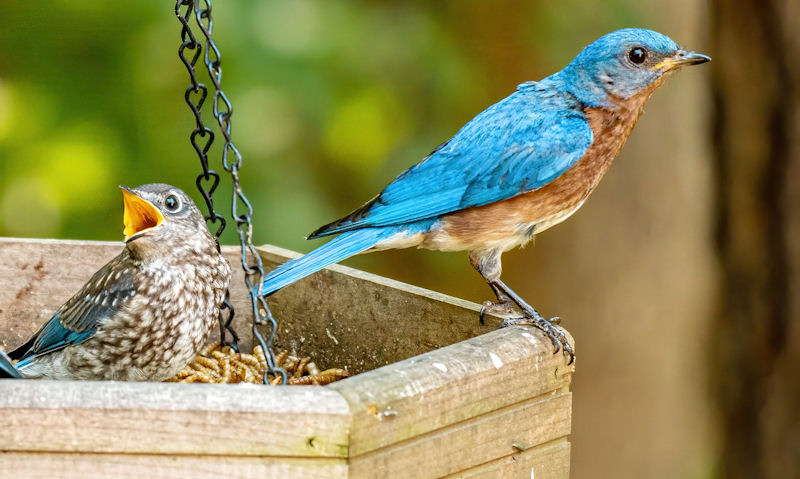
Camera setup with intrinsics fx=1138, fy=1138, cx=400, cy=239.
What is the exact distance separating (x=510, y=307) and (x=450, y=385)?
97 cm

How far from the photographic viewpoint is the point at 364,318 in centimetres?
354

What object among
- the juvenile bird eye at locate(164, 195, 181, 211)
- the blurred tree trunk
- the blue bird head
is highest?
the blue bird head

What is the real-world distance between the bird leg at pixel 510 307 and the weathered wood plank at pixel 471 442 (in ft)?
0.46

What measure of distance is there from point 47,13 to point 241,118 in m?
0.84

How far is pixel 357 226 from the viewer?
3434mm

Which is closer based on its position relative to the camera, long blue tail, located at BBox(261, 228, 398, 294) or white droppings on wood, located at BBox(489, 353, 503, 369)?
white droppings on wood, located at BBox(489, 353, 503, 369)

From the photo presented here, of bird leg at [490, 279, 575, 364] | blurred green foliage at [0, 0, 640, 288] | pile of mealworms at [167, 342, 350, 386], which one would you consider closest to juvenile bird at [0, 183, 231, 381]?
pile of mealworms at [167, 342, 350, 386]

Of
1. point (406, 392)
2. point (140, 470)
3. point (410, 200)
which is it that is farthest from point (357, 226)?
point (140, 470)

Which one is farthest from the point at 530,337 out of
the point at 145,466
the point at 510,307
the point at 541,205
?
the point at 145,466

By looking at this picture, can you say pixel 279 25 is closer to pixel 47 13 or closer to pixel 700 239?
pixel 47 13

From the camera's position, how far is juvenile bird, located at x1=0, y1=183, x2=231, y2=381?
306 centimetres

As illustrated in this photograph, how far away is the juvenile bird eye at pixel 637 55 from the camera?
3.48m

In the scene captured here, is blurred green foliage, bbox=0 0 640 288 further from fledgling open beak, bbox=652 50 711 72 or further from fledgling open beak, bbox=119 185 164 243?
fledgling open beak, bbox=652 50 711 72

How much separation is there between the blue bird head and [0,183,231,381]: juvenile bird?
128cm
